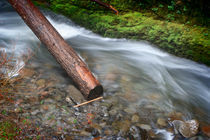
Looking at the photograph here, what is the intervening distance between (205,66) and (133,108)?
138 inches

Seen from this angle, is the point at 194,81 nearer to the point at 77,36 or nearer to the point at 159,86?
the point at 159,86

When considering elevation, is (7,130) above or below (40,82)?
below

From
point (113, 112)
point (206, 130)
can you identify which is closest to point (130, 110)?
point (113, 112)

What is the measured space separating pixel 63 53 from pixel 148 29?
3860mm

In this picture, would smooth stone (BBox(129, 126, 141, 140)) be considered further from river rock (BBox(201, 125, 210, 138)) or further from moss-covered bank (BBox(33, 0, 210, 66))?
moss-covered bank (BBox(33, 0, 210, 66))

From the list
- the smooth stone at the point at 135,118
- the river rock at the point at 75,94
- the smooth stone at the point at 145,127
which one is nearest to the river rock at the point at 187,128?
the smooth stone at the point at 145,127

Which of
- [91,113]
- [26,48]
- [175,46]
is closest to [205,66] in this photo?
[175,46]

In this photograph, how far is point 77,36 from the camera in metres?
7.51

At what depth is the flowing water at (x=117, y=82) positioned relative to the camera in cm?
346

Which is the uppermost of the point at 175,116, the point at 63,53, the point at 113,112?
the point at 63,53

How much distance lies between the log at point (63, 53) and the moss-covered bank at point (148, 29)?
3223 mm

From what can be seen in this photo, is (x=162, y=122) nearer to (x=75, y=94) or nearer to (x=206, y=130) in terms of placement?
(x=206, y=130)

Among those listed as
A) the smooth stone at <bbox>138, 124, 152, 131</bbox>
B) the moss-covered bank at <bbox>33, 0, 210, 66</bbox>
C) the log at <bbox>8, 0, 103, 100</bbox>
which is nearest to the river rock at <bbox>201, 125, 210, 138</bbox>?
the smooth stone at <bbox>138, 124, 152, 131</bbox>

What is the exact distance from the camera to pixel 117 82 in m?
4.78
